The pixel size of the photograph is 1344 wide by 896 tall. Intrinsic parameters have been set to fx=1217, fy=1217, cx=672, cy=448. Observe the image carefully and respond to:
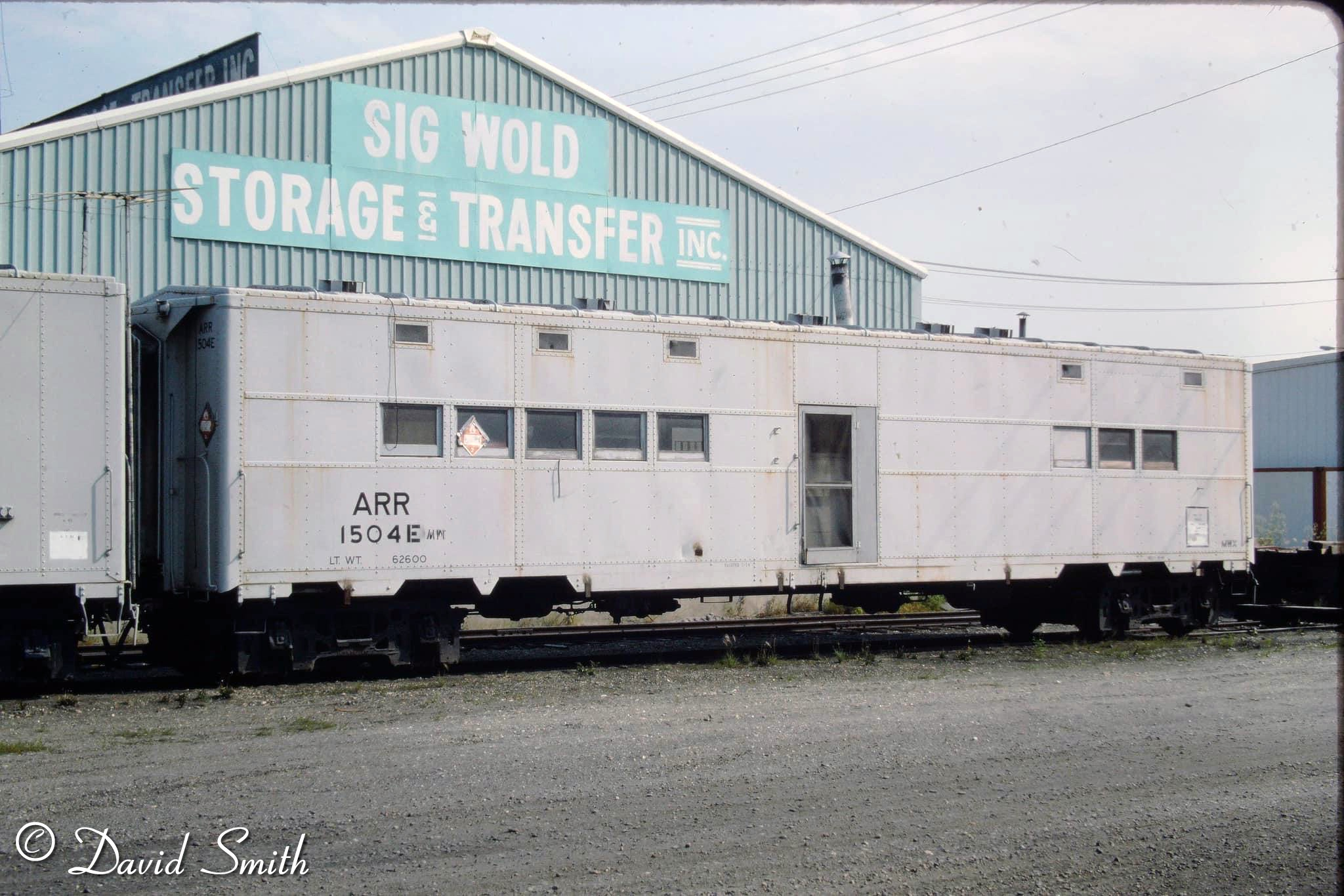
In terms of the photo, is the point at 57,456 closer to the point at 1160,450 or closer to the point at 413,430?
the point at 413,430

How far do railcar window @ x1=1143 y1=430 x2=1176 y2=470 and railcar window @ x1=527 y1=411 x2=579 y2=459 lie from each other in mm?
7973

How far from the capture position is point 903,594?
15500 mm

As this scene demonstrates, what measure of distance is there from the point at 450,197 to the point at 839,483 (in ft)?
33.8

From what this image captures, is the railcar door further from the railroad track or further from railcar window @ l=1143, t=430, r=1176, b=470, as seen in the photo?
railcar window @ l=1143, t=430, r=1176, b=470

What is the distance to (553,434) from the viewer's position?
12.6 metres

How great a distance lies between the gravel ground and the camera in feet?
20.0

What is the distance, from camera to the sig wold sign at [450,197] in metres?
19.4

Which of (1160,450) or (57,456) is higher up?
(1160,450)

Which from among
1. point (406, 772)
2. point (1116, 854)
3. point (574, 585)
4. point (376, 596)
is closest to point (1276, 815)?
point (1116, 854)

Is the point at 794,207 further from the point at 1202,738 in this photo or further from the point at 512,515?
the point at 1202,738

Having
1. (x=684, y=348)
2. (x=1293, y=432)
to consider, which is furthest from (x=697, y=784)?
(x=1293, y=432)

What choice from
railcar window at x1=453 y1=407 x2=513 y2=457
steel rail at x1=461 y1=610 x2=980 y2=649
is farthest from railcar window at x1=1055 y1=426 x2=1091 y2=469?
railcar window at x1=453 y1=407 x2=513 y2=457

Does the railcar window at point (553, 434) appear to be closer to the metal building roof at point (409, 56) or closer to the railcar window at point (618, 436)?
the railcar window at point (618, 436)

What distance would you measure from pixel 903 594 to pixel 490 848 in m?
10.0
